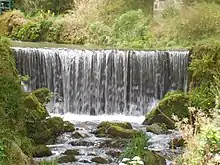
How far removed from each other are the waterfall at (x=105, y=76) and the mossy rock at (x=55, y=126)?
3108 millimetres

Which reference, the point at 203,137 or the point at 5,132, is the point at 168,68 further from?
the point at 203,137

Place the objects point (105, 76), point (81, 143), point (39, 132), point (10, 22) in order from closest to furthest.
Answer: point (39, 132), point (81, 143), point (105, 76), point (10, 22)

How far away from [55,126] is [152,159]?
9.65 feet

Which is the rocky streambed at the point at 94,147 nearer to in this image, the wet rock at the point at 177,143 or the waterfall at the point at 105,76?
the wet rock at the point at 177,143

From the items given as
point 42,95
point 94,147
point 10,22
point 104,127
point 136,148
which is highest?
Result: point 10,22

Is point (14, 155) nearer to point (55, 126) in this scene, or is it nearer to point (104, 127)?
point (55, 126)

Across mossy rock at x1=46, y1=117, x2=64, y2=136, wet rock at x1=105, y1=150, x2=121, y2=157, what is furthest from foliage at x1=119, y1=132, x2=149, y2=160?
mossy rock at x1=46, y1=117, x2=64, y2=136

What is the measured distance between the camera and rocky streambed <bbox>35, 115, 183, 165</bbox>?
924cm

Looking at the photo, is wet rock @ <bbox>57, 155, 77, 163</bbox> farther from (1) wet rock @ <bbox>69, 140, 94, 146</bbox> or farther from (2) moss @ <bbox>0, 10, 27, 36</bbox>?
(2) moss @ <bbox>0, 10, 27, 36</bbox>

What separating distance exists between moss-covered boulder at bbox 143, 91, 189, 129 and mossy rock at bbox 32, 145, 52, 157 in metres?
3.59

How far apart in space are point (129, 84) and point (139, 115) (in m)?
0.98

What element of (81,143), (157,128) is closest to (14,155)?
(81,143)

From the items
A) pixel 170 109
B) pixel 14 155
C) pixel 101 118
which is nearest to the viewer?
pixel 14 155

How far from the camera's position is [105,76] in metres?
14.4
